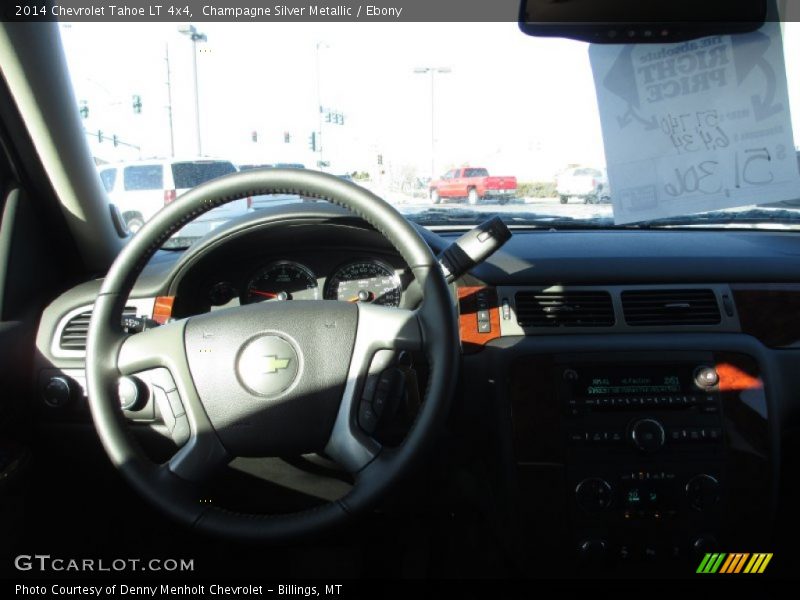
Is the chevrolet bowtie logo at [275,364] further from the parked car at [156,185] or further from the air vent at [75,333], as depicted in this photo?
the air vent at [75,333]

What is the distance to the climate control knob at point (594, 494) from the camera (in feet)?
9.05

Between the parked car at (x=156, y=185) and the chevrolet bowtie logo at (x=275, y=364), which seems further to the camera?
the parked car at (x=156, y=185)

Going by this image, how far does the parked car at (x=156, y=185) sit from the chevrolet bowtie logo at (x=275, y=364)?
0.63m

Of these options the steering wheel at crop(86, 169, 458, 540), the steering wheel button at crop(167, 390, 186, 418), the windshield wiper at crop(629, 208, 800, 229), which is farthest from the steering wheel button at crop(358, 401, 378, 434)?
the windshield wiper at crop(629, 208, 800, 229)

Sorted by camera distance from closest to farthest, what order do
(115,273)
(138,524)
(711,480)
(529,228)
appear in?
1. (115,273)
2. (711,480)
3. (138,524)
4. (529,228)

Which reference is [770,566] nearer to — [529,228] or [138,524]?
[529,228]

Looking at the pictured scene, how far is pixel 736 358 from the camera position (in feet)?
9.13

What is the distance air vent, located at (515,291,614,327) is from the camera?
2770mm

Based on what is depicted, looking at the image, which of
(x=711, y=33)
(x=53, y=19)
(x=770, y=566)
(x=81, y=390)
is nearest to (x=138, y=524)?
(x=81, y=390)

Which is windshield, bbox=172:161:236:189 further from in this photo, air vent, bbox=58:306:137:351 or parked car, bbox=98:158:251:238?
air vent, bbox=58:306:137:351

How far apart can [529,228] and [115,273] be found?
1.85 m

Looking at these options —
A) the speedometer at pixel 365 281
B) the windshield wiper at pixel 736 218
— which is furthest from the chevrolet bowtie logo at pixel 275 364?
the windshield wiper at pixel 736 218

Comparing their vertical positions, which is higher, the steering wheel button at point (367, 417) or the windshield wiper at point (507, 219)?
the windshield wiper at point (507, 219)

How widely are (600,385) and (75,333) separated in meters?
1.93
